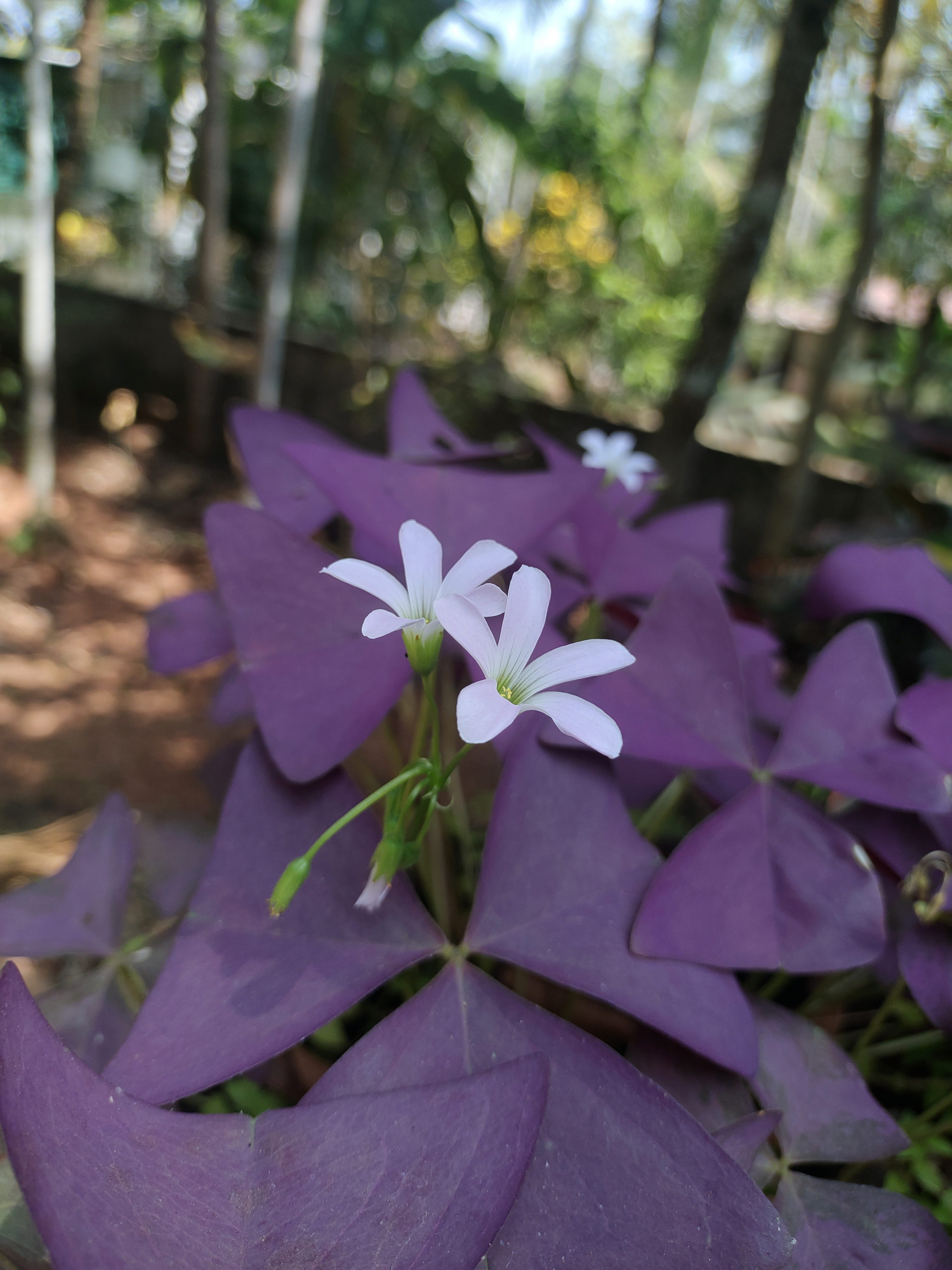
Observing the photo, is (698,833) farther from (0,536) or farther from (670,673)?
(0,536)

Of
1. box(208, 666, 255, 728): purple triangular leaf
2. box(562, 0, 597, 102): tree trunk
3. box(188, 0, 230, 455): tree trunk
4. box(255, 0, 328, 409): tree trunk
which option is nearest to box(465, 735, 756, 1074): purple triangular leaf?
box(208, 666, 255, 728): purple triangular leaf

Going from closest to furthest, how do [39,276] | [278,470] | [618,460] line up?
[278,470], [618,460], [39,276]

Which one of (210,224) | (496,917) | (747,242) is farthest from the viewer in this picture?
(210,224)

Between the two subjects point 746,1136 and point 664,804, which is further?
point 664,804

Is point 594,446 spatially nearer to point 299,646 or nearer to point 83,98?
point 299,646

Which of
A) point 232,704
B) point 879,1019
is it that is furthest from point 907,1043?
point 232,704

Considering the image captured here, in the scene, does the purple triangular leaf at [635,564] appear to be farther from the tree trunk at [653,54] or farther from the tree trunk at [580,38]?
the tree trunk at [580,38]

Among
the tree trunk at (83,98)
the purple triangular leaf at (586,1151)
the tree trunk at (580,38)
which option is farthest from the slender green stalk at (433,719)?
the tree trunk at (580,38)
